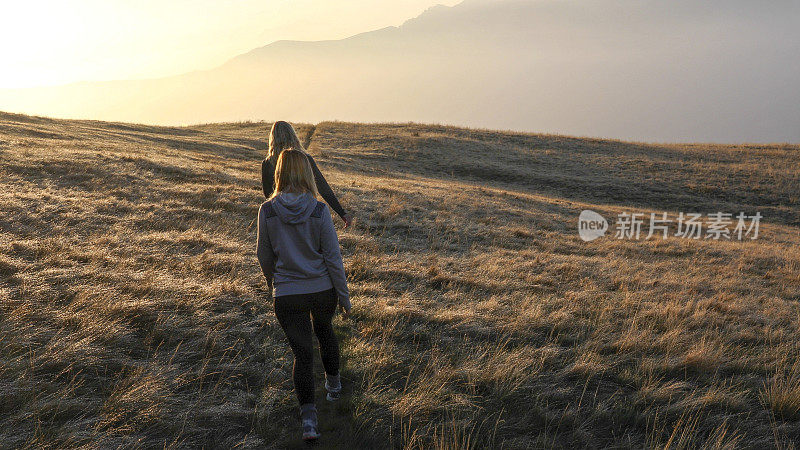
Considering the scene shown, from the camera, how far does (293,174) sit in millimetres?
3422

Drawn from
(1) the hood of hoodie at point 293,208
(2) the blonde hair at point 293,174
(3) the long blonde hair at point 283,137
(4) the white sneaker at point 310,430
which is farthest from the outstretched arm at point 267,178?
(4) the white sneaker at point 310,430

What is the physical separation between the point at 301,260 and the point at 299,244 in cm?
13

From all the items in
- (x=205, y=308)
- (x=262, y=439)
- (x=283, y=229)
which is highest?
(x=283, y=229)

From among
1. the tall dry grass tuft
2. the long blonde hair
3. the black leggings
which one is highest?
the long blonde hair

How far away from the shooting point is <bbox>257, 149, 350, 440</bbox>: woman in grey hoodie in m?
3.38

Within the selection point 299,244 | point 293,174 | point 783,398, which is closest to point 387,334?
point 299,244

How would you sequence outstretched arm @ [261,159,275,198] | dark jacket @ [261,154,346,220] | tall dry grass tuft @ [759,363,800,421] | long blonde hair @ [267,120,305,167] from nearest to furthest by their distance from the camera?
1. tall dry grass tuft @ [759,363,800,421]
2. long blonde hair @ [267,120,305,167]
3. dark jacket @ [261,154,346,220]
4. outstretched arm @ [261,159,275,198]

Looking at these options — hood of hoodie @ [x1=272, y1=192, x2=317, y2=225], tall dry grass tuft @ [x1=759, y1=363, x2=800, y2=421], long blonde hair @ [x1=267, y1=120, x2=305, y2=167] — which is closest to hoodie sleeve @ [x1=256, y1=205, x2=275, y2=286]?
hood of hoodie @ [x1=272, y1=192, x2=317, y2=225]

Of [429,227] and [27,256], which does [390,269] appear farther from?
[27,256]

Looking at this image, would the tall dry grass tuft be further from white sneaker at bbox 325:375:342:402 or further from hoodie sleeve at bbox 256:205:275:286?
hoodie sleeve at bbox 256:205:275:286

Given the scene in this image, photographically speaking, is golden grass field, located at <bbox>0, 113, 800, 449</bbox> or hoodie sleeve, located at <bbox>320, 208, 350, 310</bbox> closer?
hoodie sleeve, located at <bbox>320, 208, 350, 310</bbox>

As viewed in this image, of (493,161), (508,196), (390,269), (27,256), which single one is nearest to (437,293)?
(390,269)

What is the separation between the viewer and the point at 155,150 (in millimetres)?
21328

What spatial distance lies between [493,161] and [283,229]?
31700 millimetres
